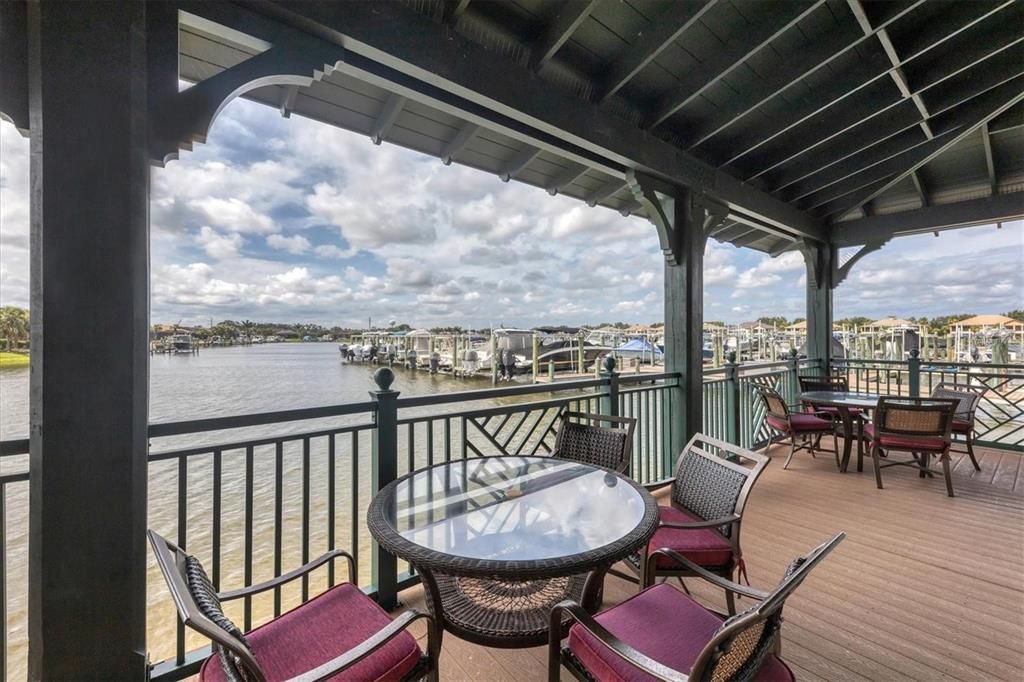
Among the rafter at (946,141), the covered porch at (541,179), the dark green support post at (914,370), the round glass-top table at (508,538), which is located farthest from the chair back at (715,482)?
the dark green support post at (914,370)

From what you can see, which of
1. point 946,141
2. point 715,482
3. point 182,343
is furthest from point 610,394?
point 946,141

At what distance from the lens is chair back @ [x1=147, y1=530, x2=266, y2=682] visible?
89 centimetres

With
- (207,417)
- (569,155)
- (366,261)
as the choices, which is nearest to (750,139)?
(569,155)

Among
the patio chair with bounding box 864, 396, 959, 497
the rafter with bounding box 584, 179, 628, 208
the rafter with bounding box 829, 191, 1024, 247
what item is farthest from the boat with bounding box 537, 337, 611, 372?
the patio chair with bounding box 864, 396, 959, 497

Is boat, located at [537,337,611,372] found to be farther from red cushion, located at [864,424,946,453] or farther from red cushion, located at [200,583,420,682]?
red cushion, located at [200,583,420,682]

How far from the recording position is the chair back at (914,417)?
3621 mm

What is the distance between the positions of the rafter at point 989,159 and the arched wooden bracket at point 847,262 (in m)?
1.05

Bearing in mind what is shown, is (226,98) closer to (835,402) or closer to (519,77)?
(519,77)

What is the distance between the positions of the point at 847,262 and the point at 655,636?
21.7 feet

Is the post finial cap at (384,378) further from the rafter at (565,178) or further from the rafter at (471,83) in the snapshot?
the rafter at (565,178)

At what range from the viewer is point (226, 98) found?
1.72m

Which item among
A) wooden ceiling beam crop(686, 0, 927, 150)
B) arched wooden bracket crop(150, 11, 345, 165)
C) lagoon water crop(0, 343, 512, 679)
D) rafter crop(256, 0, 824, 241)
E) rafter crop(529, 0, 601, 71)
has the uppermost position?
wooden ceiling beam crop(686, 0, 927, 150)

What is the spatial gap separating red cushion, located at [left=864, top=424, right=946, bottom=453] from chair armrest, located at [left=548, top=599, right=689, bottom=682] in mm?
4078

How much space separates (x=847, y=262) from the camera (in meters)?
5.96
